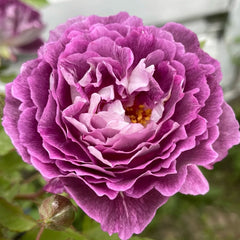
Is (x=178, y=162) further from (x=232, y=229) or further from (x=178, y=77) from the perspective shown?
(x=232, y=229)

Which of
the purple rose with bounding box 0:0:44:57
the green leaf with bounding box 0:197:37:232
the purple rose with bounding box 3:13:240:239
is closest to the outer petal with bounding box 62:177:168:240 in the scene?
the purple rose with bounding box 3:13:240:239

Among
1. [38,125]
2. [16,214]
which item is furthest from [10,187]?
[38,125]

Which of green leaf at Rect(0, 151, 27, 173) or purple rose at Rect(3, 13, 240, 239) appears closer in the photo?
purple rose at Rect(3, 13, 240, 239)

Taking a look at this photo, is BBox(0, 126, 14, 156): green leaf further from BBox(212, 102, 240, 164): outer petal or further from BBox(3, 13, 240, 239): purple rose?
BBox(212, 102, 240, 164): outer petal

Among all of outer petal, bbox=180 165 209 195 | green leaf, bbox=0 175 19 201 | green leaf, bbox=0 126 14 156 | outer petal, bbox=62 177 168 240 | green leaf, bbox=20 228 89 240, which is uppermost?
outer petal, bbox=180 165 209 195

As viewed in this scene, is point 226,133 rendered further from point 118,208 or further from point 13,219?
point 13,219

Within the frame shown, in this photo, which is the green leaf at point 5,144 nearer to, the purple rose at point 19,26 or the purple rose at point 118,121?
the purple rose at point 118,121

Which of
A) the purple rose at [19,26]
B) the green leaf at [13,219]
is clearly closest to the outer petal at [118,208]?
the green leaf at [13,219]
